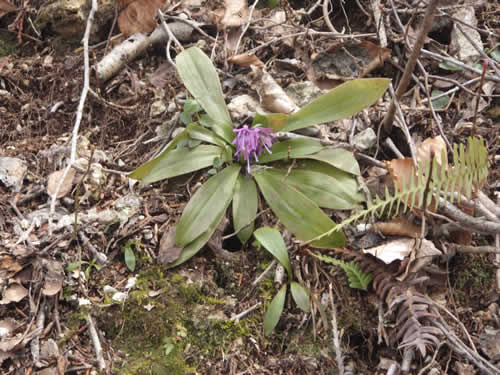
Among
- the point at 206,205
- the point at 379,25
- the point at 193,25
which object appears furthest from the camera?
the point at 193,25

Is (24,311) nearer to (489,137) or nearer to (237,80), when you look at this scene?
(237,80)

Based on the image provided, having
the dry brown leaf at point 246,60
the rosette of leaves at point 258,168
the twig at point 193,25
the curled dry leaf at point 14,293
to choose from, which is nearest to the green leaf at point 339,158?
the rosette of leaves at point 258,168

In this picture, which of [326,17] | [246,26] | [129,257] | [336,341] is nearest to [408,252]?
[336,341]

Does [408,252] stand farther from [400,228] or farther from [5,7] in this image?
[5,7]

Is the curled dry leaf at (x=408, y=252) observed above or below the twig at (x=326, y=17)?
below

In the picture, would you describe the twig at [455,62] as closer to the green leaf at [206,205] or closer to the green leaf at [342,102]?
the green leaf at [342,102]

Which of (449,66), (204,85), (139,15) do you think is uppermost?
(139,15)

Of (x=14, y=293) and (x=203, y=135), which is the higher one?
(x=203, y=135)
